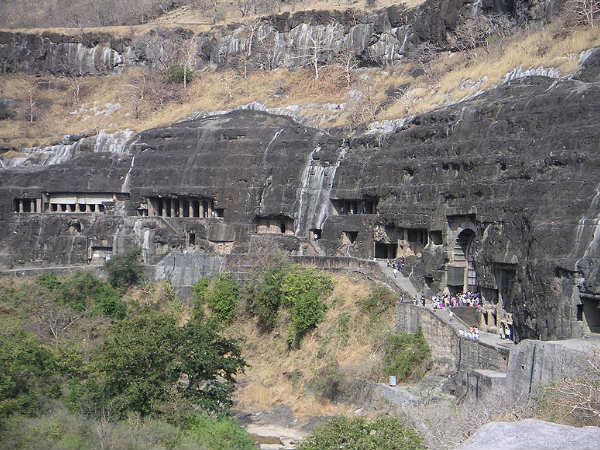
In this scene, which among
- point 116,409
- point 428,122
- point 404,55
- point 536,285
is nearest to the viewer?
point 116,409

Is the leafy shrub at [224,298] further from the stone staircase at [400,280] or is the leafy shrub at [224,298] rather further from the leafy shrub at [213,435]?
the leafy shrub at [213,435]

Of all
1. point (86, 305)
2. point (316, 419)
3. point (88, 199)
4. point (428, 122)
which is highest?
point (428, 122)

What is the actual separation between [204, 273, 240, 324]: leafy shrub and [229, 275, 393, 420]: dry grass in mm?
2793

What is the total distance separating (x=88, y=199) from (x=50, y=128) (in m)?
19.4

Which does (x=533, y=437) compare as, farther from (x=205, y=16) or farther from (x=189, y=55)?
(x=205, y=16)

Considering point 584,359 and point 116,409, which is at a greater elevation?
point 584,359

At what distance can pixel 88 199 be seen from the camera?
6084 centimetres

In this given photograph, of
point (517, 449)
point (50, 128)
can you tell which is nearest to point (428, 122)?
point (517, 449)

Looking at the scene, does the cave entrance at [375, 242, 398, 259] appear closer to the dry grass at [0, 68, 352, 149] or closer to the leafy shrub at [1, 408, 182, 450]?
the dry grass at [0, 68, 352, 149]

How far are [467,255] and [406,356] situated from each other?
7105mm

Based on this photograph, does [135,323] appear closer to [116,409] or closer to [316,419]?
[116,409]

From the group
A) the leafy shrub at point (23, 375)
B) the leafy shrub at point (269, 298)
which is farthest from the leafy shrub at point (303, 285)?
the leafy shrub at point (23, 375)

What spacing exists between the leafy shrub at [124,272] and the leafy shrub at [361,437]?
2776 cm

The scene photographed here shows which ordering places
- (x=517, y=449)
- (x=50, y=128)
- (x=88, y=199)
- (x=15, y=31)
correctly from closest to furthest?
A: (x=517, y=449) < (x=88, y=199) < (x=50, y=128) < (x=15, y=31)
